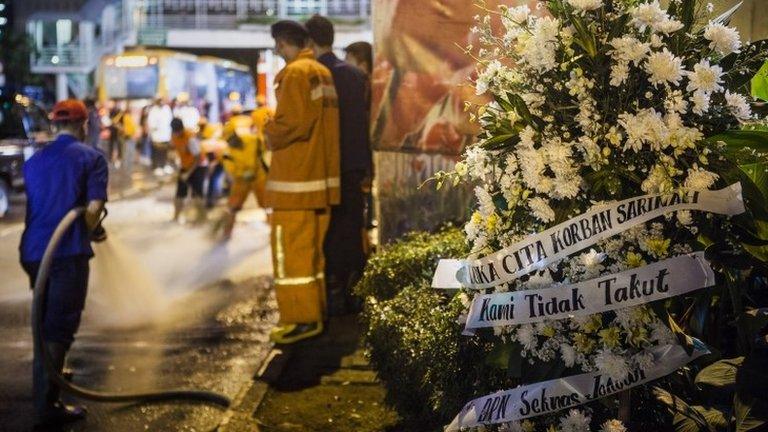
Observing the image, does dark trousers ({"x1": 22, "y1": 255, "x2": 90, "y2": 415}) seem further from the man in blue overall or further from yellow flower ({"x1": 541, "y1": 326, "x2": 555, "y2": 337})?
yellow flower ({"x1": 541, "y1": 326, "x2": 555, "y2": 337})

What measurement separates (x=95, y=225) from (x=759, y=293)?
3984mm

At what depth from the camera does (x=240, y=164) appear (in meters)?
13.1

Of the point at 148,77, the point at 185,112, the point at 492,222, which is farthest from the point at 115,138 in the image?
the point at 492,222

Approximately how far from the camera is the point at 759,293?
3.90 meters

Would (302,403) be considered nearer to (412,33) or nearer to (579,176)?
(412,33)

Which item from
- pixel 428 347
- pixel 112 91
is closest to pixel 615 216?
pixel 428 347

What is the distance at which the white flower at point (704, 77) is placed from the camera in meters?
3.21

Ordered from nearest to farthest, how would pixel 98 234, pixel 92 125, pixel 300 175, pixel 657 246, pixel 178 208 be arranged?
1. pixel 657 246
2. pixel 98 234
3. pixel 300 175
4. pixel 178 208
5. pixel 92 125

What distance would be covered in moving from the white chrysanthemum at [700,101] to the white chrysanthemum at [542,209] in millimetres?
592

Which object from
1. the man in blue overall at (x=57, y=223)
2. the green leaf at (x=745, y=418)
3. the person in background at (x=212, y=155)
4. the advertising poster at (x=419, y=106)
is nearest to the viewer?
the green leaf at (x=745, y=418)

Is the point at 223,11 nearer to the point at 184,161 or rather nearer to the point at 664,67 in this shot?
the point at 184,161

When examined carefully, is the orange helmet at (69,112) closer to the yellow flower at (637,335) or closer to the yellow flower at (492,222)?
the yellow flower at (492,222)

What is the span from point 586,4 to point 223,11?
42.0m

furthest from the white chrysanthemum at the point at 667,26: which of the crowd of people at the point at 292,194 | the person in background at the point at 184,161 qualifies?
the person in background at the point at 184,161
